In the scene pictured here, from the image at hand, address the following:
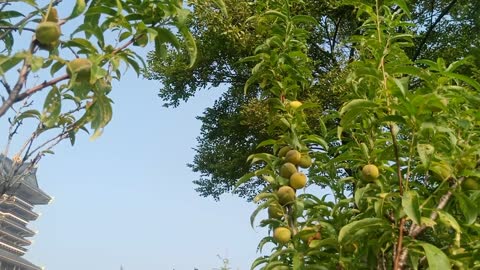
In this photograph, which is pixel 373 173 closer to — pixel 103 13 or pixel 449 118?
pixel 449 118

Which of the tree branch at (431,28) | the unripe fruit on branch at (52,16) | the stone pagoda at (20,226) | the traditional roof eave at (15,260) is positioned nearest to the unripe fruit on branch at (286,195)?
the unripe fruit on branch at (52,16)

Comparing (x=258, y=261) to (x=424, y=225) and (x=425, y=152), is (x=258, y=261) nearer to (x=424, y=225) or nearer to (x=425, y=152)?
(x=424, y=225)

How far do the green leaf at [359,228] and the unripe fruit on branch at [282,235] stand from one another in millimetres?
337

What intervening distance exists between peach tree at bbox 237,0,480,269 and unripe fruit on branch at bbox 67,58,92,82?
1.19 meters

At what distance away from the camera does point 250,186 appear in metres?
11.9

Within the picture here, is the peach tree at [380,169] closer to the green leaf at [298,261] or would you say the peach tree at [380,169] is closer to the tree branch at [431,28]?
the green leaf at [298,261]

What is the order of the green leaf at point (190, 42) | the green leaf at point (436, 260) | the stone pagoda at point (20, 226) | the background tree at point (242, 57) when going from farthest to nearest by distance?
the stone pagoda at point (20, 226) → the background tree at point (242, 57) → the green leaf at point (436, 260) → the green leaf at point (190, 42)

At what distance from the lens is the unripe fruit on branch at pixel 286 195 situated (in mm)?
2750

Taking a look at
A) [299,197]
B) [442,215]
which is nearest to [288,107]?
[299,197]

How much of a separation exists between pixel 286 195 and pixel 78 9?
1519 millimetres

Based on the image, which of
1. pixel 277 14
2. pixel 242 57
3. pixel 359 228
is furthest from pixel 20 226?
pixel 359 228

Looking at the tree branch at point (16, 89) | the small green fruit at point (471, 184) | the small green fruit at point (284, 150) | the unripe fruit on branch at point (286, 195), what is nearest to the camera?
the tree branch at point (16, 89)

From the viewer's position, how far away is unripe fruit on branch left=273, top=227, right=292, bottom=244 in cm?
267

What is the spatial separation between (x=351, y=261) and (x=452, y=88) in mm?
899
